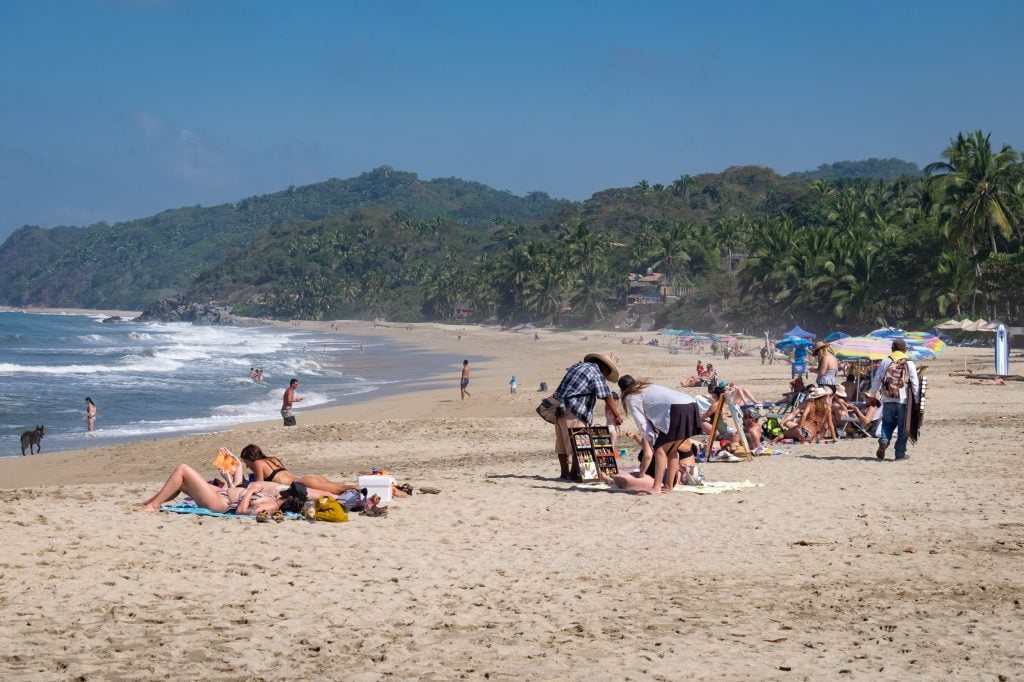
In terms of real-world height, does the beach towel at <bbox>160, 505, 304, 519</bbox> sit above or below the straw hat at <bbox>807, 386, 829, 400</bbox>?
below

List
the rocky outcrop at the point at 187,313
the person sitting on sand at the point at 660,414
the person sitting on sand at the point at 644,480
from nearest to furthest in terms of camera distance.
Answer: the person sitting on sand at the point at 660,414 < the person sitting on sand at the point at 644,480 < the rocky outcrop at the point at 187,313

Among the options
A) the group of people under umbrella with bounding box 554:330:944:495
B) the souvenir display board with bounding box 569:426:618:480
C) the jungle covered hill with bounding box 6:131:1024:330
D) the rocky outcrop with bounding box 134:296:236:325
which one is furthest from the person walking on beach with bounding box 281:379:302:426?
the rocky outcrop with bounding box 134:296:236:325

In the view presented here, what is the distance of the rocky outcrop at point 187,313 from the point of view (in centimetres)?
14262

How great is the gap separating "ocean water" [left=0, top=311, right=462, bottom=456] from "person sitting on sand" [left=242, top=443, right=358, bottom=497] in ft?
37.0

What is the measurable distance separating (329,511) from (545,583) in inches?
89.5

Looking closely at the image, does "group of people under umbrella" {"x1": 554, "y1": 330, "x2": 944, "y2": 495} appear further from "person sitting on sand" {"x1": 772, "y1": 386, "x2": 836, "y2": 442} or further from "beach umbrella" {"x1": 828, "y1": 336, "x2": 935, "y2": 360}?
"beach umbrella" {"x1": 828, "y1": 336, "x2": 935, "y2": 360}

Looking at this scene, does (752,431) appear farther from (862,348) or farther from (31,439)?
(31,439)

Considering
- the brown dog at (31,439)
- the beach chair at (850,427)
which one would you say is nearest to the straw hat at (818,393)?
the beach chair at (850,427)

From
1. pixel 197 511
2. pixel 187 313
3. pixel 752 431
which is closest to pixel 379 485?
pixel 197 511

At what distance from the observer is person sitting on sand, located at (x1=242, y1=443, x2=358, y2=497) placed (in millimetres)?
8609

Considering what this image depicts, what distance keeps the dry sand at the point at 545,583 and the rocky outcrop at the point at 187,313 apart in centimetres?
13325

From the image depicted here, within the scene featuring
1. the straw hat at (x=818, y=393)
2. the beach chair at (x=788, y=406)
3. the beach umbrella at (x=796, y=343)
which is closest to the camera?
the straw hat at (x=818, y=393)

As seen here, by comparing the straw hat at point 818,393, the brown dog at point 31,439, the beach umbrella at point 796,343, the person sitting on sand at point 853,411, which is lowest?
the brown dog at point 31,439

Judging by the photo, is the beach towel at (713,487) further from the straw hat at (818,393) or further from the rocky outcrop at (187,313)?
the rocky outcrop at (187,313)
